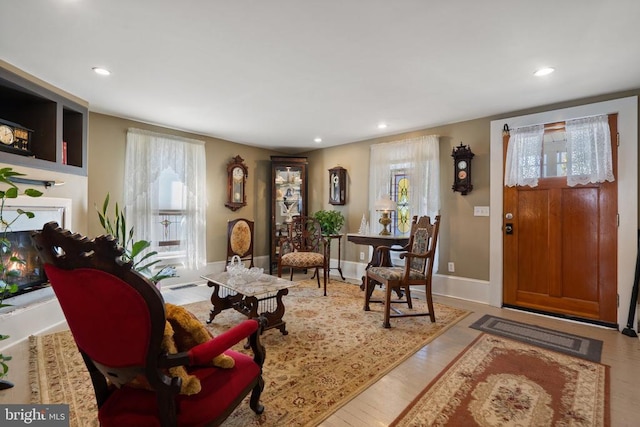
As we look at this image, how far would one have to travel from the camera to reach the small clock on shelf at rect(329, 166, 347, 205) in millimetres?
5250

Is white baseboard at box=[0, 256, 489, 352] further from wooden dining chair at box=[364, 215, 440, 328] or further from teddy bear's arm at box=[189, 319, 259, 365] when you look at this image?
teddy bear's arm at box=[189, 319, 259, 365]

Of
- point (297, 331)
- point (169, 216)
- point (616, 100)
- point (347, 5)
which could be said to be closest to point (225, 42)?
point (347, 5)

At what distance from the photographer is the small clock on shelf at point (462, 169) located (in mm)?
3839

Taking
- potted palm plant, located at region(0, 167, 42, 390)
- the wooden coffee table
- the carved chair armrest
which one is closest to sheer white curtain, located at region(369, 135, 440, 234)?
the carved chair armrest

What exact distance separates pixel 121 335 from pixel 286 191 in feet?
15.5

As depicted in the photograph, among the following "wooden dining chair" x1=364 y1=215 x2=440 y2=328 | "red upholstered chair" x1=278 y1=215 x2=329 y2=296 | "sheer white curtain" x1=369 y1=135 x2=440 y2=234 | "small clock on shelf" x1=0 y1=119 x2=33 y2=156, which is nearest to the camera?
"small clock on shelf" x1=0 y1=119 x2=33 y2=156

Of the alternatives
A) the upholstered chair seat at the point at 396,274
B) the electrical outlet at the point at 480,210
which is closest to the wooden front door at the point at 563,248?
the electrical outlet at the point at 480,210

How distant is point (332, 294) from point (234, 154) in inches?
117

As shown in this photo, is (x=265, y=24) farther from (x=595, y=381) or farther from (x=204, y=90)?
(x=595, y=381)

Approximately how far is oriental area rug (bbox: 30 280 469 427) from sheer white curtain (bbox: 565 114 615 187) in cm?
189

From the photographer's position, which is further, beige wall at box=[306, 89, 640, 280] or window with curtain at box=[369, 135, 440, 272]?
window with curtain at box=[369, 135, 440, 272]

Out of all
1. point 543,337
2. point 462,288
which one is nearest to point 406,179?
point 462,288

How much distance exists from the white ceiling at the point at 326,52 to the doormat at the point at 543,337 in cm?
231

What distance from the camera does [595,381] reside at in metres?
1.99
